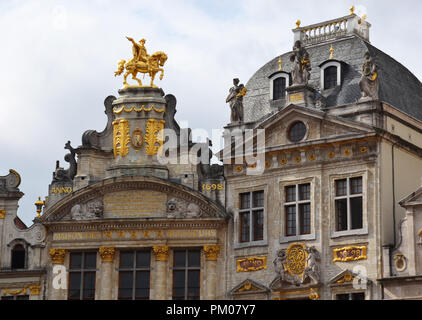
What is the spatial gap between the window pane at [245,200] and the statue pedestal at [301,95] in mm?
3621

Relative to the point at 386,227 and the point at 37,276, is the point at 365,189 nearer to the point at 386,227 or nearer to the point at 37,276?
the point at 386,227

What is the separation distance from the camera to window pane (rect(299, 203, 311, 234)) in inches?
1756

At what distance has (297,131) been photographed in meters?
45.4

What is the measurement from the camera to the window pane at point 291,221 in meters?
44.9

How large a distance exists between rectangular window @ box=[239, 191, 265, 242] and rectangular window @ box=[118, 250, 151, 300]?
3.62 metres

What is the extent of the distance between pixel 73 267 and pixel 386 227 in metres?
Result: 11.8

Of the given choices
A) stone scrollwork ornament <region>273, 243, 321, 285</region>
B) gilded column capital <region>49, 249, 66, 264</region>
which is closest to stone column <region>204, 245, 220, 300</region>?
stone scrollwork ornament <region>273, 243, 321, 285</region>

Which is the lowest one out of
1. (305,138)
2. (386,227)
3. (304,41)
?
(386,227)

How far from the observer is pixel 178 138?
47.8 meters

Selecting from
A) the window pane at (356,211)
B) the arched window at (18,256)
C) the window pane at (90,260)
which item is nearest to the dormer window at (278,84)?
the window pane at (356,211)

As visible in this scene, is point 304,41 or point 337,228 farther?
point 304,41
